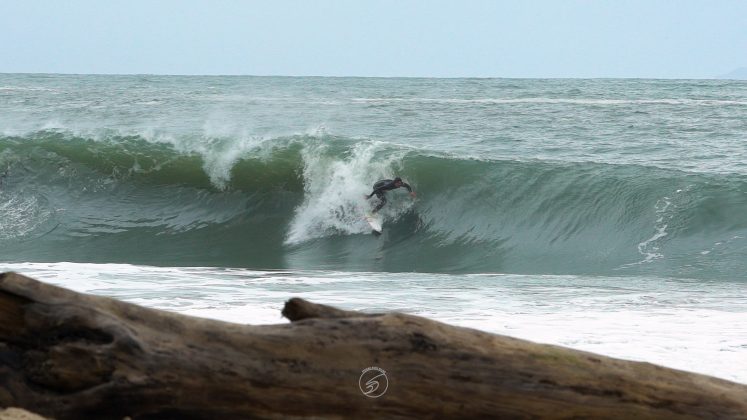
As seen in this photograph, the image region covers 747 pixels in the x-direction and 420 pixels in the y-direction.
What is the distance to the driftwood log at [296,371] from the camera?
3254 mm

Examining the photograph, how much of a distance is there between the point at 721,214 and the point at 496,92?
28107 millimetres

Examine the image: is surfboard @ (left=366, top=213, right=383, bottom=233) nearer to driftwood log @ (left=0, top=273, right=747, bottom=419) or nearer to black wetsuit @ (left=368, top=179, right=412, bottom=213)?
black wetsuit @ (left=368, top=179, right=412, bottom=213)

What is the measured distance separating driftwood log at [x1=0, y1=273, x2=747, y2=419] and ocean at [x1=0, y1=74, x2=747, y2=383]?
9.03 feet

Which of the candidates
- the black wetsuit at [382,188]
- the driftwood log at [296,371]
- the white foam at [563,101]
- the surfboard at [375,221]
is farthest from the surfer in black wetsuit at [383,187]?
the white foam at [563,101]

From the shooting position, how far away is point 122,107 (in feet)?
104

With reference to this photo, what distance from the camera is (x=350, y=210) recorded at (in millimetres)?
15078

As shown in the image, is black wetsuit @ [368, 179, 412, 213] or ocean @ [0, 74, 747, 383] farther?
black wetsuit @ [368, 179, 412, 213]

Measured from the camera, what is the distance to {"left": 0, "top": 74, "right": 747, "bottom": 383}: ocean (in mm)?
7906

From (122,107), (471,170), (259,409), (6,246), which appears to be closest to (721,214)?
(471,170)

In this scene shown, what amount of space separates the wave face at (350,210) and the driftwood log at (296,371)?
8325 mm

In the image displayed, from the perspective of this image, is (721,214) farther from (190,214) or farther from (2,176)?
(2,176)

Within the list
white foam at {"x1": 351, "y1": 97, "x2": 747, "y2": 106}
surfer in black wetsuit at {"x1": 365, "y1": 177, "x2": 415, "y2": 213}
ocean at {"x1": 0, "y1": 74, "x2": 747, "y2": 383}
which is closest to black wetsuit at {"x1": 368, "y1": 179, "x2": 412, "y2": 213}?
surfer in black wetsuit at {"x1": 365, "y1": 177, "x2": 415, "y2": 213}

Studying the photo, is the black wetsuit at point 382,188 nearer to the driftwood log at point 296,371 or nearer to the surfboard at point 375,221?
the surfboard at point 375,221

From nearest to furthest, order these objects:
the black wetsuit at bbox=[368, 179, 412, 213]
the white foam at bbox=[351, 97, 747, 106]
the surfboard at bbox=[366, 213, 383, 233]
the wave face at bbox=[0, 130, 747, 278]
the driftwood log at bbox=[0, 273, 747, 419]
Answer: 1. the driftwood log at bbox=[0, 273, 747, 419]
2. the wave face at bbox=[0, 130, 747, 278]
3. the surfboard at bbox=[366, 213, 383, 233]
4. the black wetsuit at bbox=[368, 179, 412, 213]
5. the white foam at bbox=[351, 97, 747, 106]
